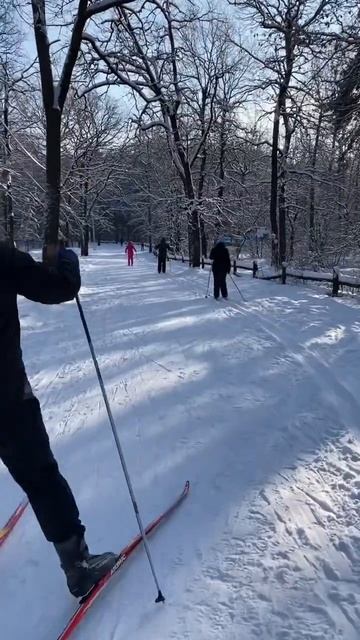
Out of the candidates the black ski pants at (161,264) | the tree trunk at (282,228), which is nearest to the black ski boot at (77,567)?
the black ski pants at (161,264)

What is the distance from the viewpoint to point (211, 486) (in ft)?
13.9

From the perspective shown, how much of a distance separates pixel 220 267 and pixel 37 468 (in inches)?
516

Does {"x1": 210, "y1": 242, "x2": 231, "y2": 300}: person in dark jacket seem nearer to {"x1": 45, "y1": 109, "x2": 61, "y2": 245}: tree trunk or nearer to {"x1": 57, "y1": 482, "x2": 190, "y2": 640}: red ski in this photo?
{"x1": 45, "y1": 109, "x2": 61, "y2": 245}: tree trunk

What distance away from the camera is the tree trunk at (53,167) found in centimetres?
1404

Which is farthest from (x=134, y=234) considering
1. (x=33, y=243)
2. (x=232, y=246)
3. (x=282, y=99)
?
(x=282, y=99)

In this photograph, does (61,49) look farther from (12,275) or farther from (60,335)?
(12,275)

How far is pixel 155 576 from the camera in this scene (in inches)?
117

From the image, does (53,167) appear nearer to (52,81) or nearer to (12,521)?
(52,81)

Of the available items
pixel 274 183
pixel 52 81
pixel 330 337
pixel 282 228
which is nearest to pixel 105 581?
pixel 330 337

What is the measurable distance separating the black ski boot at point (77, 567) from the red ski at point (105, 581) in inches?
1.9

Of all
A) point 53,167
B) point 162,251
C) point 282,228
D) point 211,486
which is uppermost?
point 53,167

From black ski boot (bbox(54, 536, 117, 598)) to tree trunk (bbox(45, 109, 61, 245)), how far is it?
1185 cm

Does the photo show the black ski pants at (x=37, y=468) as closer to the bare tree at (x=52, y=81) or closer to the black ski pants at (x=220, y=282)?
the bare tree at (x=52, y=81)

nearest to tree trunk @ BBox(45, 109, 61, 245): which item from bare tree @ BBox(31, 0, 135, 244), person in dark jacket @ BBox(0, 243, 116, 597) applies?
bare tree @ BBox(31, 0, 135, 244)
